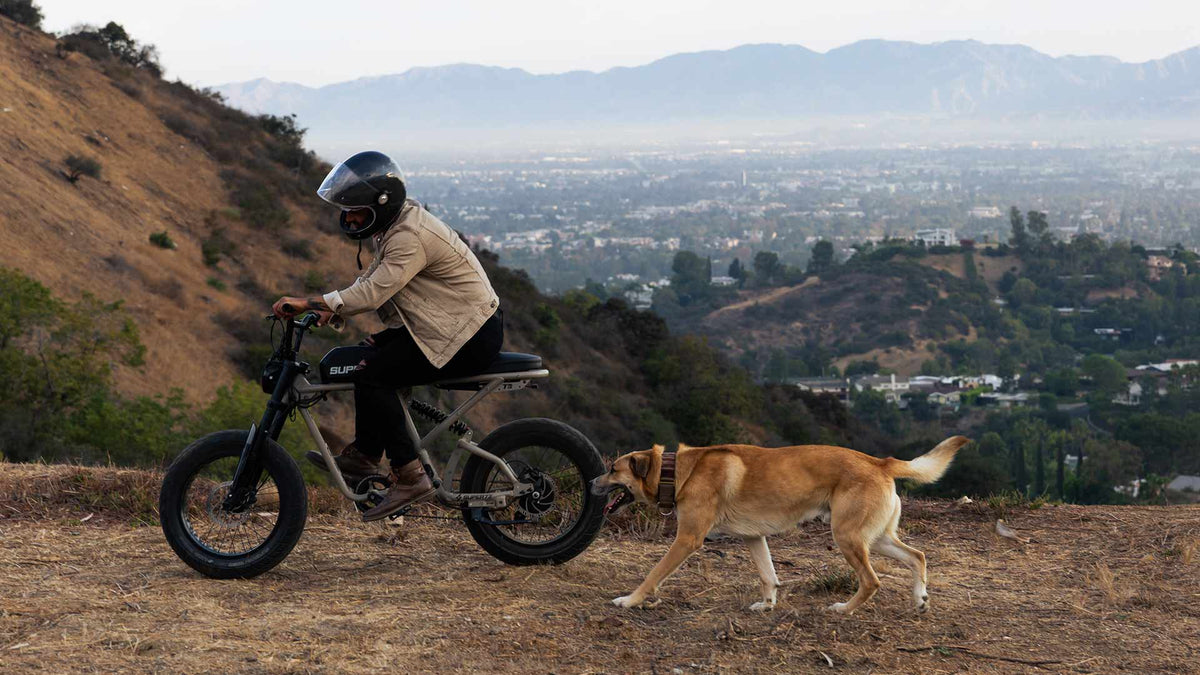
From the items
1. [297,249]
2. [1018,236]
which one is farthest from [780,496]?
[1018,236]

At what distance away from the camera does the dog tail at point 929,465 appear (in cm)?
535

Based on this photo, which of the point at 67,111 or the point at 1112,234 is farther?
the point at 1112,234

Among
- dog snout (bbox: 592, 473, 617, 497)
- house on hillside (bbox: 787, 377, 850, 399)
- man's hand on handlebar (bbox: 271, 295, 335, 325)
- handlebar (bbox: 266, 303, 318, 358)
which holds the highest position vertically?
man's hand on handlebar (bbox: 271, 295, 335, 325)

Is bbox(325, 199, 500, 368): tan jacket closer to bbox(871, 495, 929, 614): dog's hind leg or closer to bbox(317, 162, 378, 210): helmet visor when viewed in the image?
bbox(317, 162, 378, 210): helmet visor

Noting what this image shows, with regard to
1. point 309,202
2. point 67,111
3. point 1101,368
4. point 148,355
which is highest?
point 67,111

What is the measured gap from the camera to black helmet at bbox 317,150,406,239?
5668 millimetres

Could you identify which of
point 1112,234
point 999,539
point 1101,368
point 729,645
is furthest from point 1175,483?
point 1112,234

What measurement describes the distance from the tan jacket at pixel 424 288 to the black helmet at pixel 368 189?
7 cm

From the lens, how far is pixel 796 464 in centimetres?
543

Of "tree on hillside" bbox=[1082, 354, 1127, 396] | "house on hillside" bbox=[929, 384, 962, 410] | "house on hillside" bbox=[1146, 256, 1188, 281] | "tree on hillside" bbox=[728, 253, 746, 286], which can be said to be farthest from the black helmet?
"house on hillside" bbox=[1146, 256, 1188, 281]

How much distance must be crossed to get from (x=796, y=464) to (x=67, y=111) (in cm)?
4538

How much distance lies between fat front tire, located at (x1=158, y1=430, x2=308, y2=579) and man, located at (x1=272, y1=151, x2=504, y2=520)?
24cm

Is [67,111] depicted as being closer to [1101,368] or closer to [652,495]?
[652,495]

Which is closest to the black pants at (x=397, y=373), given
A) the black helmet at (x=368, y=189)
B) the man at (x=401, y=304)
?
the man at (x=401, y=304)
